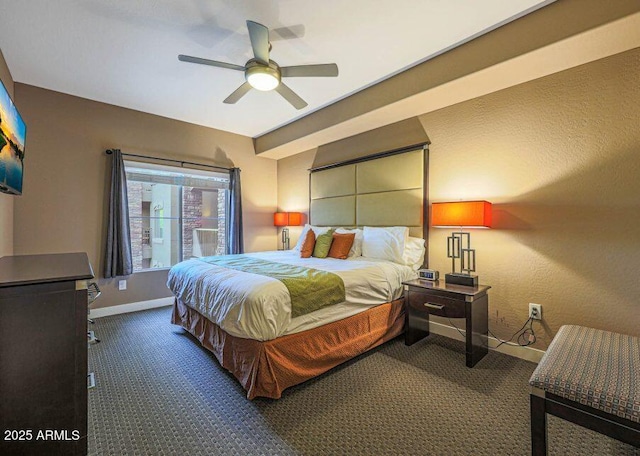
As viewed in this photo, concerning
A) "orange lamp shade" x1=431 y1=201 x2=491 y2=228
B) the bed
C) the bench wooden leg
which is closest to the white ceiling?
the bed

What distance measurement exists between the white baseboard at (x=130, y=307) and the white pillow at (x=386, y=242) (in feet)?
10.0

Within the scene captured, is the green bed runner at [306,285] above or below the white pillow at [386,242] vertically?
below

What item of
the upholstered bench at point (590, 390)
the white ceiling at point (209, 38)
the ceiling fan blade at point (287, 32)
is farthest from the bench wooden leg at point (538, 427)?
the ceiling fan blade at point (287, 32)

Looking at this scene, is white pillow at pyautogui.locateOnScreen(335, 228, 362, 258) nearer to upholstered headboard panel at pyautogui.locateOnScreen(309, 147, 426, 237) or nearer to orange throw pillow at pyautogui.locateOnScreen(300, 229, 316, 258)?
upholstered headboard panel at pyautogui.locateOnScreen(309, 147, 426, 237)

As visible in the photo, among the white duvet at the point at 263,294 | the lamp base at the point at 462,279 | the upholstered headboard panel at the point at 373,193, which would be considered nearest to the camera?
the white duvet at the point at 263,294

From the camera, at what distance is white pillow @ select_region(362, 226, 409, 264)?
3266mm

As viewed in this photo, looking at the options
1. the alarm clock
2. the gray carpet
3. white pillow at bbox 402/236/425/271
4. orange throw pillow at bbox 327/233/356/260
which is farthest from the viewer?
orange throw pillow at bbox 327/233/356/260

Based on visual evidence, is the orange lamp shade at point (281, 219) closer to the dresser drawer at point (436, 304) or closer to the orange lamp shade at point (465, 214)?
the dresser drawer at point (436, 304)

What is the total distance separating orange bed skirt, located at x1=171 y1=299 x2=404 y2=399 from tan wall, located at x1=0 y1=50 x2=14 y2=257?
6.17ft

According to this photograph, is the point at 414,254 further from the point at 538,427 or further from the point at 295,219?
the point at 295,219

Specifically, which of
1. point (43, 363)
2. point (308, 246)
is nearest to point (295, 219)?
point (308, 246)

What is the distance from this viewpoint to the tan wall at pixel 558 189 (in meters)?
2.16

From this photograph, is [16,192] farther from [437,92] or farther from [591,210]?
[591,210]

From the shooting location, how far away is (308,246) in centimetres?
381
